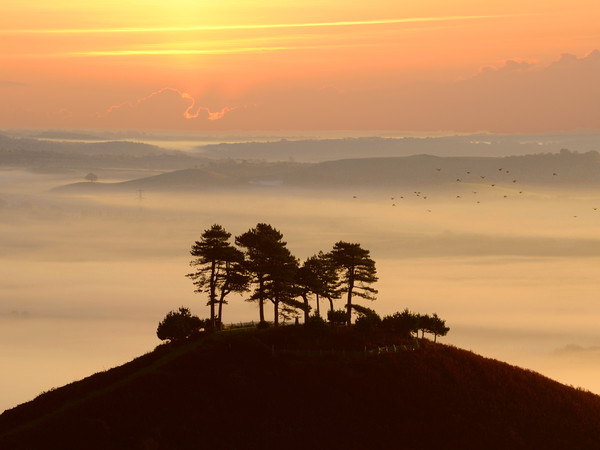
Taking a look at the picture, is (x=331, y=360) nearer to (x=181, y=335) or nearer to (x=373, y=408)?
(x=373, y=408)

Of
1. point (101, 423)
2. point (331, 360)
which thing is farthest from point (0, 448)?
point (331, 360)

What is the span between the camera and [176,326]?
123000 mm

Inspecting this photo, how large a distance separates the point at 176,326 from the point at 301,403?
24862 millimetres

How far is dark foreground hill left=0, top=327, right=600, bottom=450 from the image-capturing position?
9919 cm

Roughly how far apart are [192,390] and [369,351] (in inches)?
830

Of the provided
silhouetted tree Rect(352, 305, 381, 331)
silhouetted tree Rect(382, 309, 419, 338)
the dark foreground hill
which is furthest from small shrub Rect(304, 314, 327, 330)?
silhouetted tree Rect(382, 309, 419, 338)

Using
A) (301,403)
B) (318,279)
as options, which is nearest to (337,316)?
(318,279)

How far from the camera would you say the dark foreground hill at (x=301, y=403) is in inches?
3905

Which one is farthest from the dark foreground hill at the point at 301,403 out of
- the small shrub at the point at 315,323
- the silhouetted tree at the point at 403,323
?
the silhouetted tree at the point at 403,323

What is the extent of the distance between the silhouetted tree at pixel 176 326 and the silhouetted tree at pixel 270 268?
27.7ft

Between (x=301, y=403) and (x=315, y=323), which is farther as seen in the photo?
(x=315, y=323)

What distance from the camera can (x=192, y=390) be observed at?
105 m

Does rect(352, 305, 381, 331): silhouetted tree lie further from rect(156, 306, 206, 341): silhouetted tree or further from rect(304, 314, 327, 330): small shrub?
rect(156, 306, 206, 341): silhouetted tree

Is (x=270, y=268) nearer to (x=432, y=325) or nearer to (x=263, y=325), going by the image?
(x=263, y=325)
